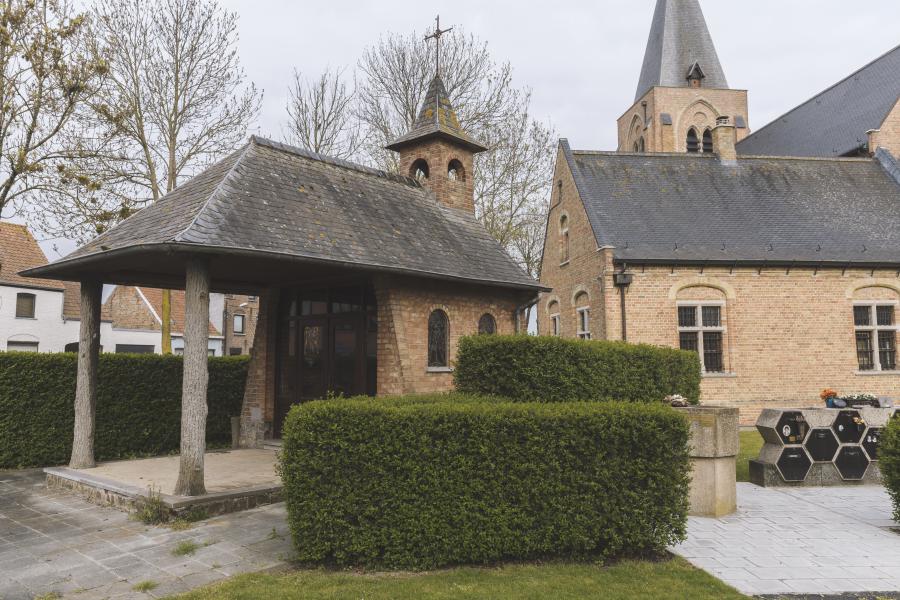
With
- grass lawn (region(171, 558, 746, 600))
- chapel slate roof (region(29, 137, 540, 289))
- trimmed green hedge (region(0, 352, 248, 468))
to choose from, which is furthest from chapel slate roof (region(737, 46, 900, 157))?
trimmed green hedge (region(0, 352, 248, 468))

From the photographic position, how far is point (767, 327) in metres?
17.5

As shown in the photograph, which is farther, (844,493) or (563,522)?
(844,493)

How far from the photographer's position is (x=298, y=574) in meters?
5.33

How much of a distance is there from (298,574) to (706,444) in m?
5.19

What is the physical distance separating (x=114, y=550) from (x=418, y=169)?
11.9m

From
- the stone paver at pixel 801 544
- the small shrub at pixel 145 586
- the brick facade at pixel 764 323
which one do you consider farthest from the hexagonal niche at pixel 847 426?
the small shrub at pixel 145 586

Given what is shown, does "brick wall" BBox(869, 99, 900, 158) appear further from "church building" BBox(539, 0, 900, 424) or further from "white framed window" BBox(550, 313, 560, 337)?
"white framed window" BBox(550, 313, 560, 337)

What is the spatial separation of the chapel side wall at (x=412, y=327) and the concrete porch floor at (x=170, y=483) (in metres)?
2.59

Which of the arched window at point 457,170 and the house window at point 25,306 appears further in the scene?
the house window at point 25,306

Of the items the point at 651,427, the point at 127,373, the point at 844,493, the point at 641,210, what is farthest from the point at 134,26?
the point at 844,493

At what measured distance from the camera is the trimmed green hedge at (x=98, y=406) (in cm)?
1079

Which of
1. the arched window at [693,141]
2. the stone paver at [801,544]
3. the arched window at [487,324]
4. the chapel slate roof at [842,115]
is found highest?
the arched window at [693,141]

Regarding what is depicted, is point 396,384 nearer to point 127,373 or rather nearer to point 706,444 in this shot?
point 706,444

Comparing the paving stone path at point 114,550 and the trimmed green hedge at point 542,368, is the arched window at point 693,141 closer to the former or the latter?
the trimmed green hedge at point 542,368
